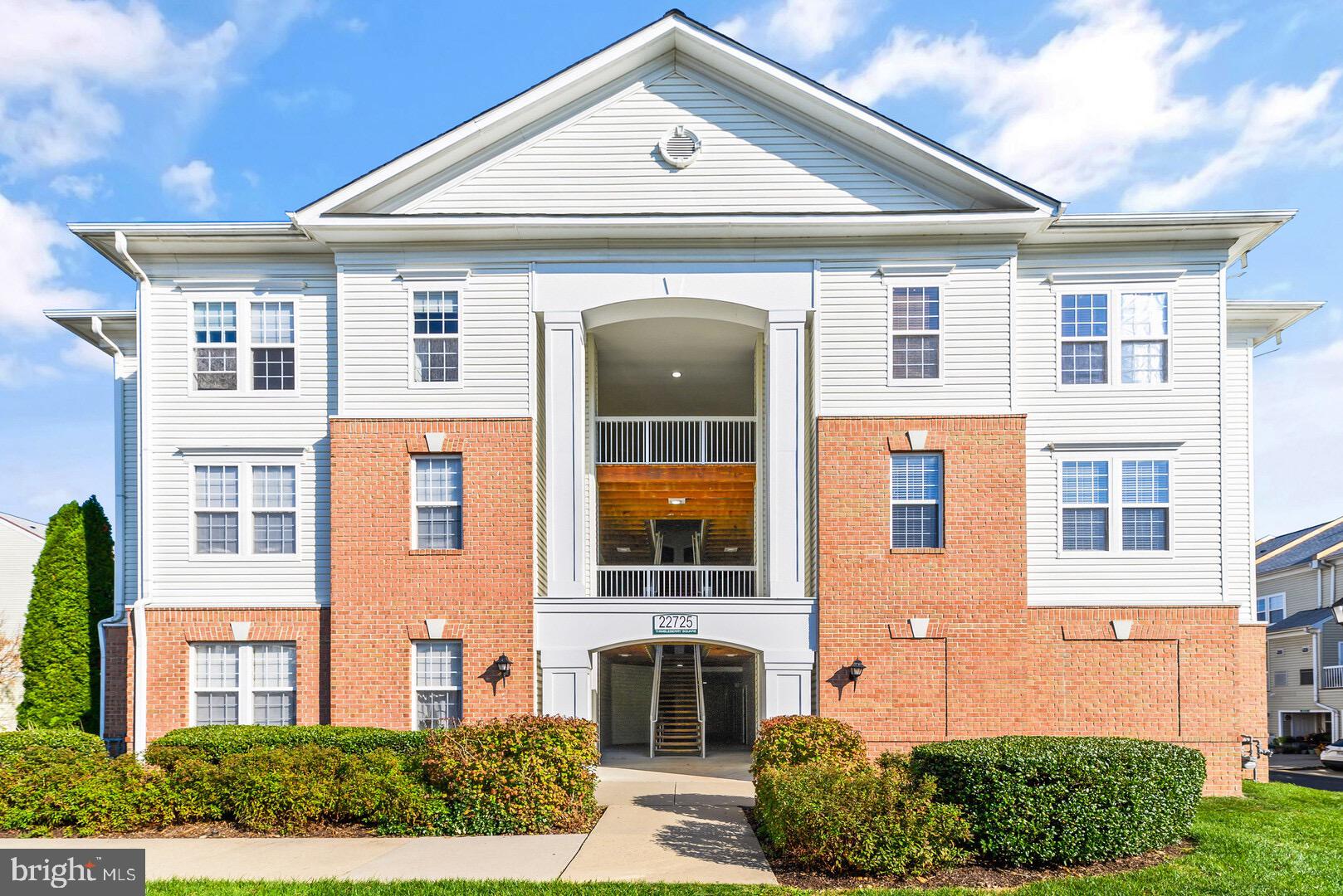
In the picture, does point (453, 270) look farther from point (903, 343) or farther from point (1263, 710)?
point (1263, 710)

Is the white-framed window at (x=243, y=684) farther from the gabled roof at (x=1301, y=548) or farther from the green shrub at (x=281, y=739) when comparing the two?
the gabled roof at (x=1301, y=548)

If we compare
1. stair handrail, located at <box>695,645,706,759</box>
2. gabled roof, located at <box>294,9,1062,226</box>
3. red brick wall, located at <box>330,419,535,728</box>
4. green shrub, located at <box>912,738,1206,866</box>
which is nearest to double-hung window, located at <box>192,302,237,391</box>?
red brick wall, located at <box>330,419,535,728</box>

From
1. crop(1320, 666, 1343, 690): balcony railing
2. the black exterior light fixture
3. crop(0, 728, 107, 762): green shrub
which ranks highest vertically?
the black exterior light fixture

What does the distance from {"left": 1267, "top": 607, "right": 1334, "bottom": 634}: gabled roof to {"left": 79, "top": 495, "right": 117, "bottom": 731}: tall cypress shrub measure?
3851cm

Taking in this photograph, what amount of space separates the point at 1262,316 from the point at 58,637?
2365 centimetres

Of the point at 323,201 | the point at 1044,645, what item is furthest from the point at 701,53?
the point at 1044,645

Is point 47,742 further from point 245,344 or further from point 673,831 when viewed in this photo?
point 673,831

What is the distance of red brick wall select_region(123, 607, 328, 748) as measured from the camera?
17.4 meters

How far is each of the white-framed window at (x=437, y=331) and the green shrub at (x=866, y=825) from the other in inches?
385

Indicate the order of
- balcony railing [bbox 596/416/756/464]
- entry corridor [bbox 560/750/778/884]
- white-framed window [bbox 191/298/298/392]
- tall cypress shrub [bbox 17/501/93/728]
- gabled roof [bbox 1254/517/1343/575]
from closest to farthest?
entry corridor [bbox 560/750/778/884], white-framed window [bbox 191/298/298/392], tall cypress shrub [bbox 17/501/93/728], balcony railing [bbox 596/416/756/464], gabled roof [bbox 1254/517/1343/575]

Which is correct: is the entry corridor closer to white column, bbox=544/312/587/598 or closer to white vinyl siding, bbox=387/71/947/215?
white column, bbox=544/312/587/598

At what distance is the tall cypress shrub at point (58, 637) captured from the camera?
18.2 meters

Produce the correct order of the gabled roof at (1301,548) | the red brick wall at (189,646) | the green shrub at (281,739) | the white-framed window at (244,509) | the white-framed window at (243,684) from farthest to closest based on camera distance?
the gabled roof at (1301,548) < the white-framed window at (244,509) < the white-framed window at (243,684) < the red brick wall at (189,646) < the green shrub at (281,739)

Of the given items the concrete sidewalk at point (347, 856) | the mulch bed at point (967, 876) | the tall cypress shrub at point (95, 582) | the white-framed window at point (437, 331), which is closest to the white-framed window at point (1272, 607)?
the mulch bed at point (967, 876)
